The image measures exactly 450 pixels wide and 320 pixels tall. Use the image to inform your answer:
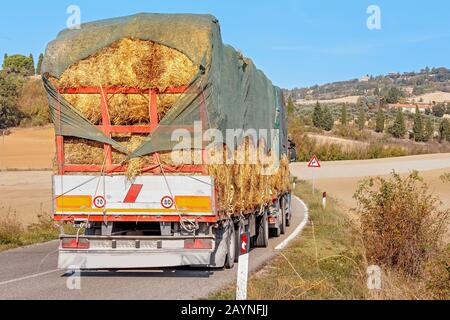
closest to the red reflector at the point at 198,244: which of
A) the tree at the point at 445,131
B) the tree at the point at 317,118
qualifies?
the tree at the point at 317,118

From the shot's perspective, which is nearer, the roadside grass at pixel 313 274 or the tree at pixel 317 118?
the roadside grass at pixel 313 274

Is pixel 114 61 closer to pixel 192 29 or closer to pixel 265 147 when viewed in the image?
pixel 192 29

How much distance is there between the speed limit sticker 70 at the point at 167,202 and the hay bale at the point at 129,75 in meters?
1.22

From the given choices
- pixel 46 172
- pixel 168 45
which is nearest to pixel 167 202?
pixel 168 45

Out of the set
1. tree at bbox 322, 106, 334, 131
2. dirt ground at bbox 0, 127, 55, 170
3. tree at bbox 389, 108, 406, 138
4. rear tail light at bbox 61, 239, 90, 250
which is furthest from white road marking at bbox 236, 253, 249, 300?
tree at bbox 389, 108, 406, 138

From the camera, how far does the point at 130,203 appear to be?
1139 cm

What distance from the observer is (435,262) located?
10.3m

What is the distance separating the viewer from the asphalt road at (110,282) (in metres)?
10.1

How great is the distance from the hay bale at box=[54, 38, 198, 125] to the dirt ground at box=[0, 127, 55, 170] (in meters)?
66.0

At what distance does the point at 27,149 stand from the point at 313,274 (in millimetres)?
89655

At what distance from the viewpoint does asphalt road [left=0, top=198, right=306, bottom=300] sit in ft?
Result: 33.2

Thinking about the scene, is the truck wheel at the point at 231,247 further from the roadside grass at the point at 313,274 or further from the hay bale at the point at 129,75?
the hay bale at the point at 129,75

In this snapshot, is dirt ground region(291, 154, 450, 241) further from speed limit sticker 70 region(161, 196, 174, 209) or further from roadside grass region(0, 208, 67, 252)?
speed limit sticker 70 region(161, 196, 174, 209)

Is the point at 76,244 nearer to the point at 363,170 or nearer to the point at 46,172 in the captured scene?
the point at 46,172
